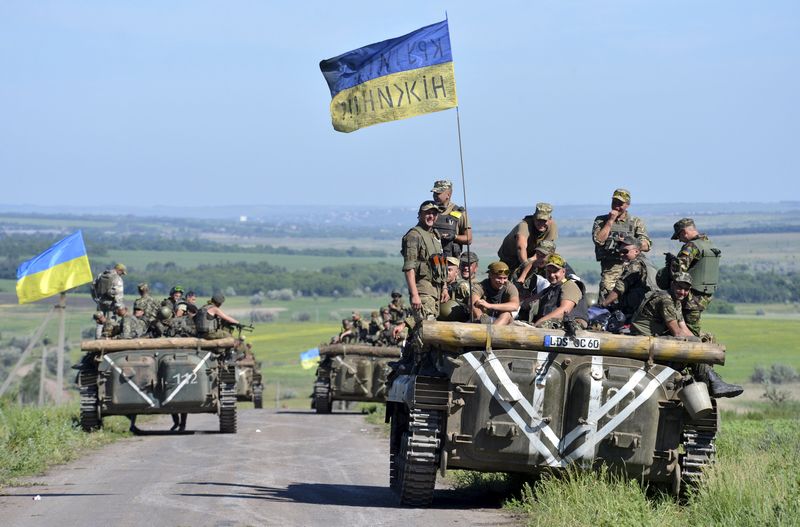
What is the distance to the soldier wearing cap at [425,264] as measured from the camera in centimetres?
1601

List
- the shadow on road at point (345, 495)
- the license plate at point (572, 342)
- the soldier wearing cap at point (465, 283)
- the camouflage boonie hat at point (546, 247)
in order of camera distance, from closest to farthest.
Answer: the license plate at point (572, 342) → the shadow on road at point (345, 495) → the soldier wearing cap at point (465, 283) → the camouflage boonie hat at point (546, 247)

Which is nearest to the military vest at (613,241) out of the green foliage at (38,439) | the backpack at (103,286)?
the green foliage at (38,439)

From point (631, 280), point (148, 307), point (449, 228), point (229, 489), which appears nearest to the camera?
point (631, 280)

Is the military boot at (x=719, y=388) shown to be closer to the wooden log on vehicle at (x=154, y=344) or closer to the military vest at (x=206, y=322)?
the wooden log on vehicle at (x=154, y=344)

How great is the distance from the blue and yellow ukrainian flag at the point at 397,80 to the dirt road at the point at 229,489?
153 inches

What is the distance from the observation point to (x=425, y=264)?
53.3ft

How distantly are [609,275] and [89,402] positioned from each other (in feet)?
36.3

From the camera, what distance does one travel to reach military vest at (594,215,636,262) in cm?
1669

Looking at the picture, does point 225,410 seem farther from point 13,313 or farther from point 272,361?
point 13,313

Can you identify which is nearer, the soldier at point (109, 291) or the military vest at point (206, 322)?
the military vest at point (206, 322)

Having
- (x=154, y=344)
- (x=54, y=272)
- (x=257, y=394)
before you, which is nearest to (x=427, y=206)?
(x=154, y=344)

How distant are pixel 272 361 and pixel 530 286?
249 ft

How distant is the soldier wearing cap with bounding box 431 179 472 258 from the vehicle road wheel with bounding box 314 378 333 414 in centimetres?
A: 1846

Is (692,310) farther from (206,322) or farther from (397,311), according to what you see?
(397,311)
